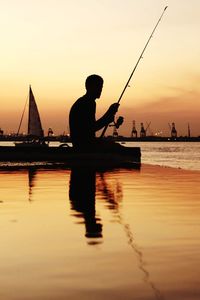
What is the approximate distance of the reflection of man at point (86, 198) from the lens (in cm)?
623

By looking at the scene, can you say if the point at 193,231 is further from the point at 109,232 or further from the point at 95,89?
the point at 95,89

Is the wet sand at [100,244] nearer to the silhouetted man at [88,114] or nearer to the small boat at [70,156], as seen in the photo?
the silhouetted man at [88,114]

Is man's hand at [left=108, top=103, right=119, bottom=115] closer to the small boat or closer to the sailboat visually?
the small boat

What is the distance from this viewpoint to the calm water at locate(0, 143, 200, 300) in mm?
3721

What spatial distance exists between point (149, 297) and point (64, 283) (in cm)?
63

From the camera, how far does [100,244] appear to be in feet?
17.3

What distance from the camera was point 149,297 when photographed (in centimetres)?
345

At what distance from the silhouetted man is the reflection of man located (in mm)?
1853

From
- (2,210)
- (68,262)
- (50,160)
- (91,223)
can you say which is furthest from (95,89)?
(68,262)

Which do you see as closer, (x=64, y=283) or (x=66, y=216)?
(x=64, y=283)

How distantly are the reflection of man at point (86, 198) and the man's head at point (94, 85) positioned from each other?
2.17m

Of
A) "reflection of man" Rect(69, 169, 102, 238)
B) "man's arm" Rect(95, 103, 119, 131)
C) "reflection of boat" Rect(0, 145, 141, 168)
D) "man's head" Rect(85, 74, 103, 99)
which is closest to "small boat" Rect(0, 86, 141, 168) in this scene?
"reflection of boat" Rect(0, 145, 141, 168)

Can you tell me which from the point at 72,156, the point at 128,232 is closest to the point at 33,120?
the point at 72,156

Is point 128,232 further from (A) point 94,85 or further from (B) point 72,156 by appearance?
(B) point 72,156
